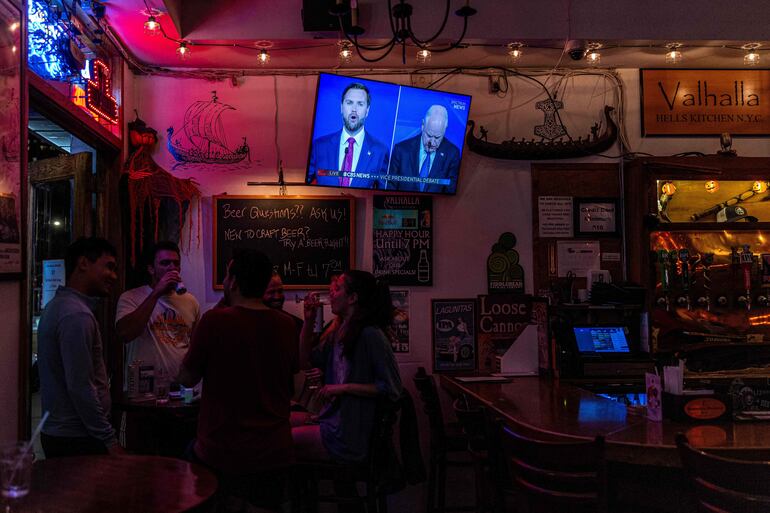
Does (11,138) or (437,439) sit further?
(437,439)

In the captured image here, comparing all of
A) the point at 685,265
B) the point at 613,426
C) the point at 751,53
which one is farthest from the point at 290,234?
the point at 751,53

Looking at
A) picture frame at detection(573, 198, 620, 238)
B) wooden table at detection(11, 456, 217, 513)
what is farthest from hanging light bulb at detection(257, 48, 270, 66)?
wooden table at detection(11, 456, 217, 513)

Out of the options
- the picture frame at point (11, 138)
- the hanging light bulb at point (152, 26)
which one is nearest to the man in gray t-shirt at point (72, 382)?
the picture frame at point (11, 138)

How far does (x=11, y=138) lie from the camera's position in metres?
2.87

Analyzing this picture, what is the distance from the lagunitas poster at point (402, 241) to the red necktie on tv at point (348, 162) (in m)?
0.37

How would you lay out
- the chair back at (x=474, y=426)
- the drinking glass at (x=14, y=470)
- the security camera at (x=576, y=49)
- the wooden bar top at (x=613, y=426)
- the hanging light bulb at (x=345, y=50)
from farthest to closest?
the security camera at (x=576, y=49) → the hanging light bulb at (x=345, y=50) → the chair back at (x=474, y=426) → the wooden bar top at (x=613, y=426) → the drinking glass at (x=14, y=470)

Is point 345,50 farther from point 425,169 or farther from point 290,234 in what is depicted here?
point 290,234

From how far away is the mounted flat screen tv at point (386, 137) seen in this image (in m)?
4.77

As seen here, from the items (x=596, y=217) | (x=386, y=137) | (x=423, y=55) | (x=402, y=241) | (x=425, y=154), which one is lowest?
(x=402, y=241)

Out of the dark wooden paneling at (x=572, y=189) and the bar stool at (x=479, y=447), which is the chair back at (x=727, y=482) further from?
the dark wooden paneling at (x=572, y=189)

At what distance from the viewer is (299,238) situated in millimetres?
5062

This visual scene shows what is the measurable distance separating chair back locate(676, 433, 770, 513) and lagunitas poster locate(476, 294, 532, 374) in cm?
292

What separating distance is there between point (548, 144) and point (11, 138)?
3.77 metres

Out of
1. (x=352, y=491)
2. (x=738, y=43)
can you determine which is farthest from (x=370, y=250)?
(x=738, y=43)
